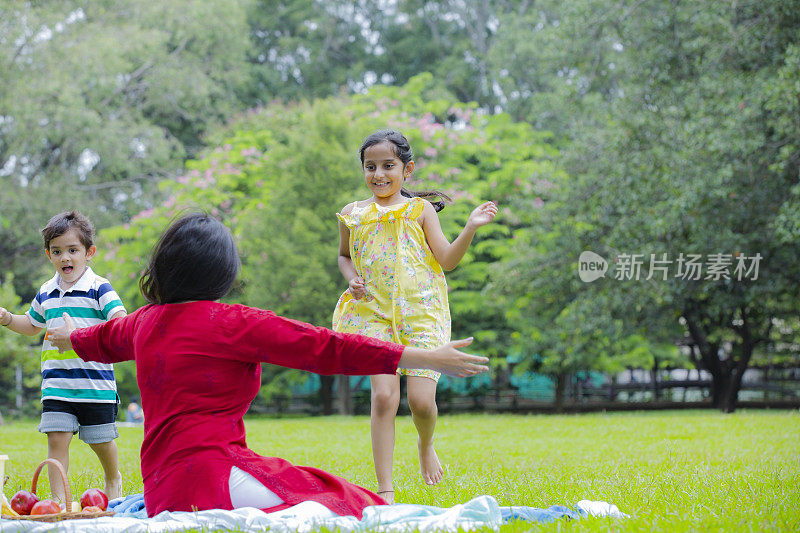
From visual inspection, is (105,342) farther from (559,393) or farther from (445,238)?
(559,393)

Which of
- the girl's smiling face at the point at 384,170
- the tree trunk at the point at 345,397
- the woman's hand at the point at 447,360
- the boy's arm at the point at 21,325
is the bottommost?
the tree trunk at the point at 345,397

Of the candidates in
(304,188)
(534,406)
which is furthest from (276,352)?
(534,406)

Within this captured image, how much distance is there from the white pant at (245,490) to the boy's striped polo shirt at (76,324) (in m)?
1.83

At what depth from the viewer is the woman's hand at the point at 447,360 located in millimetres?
2600

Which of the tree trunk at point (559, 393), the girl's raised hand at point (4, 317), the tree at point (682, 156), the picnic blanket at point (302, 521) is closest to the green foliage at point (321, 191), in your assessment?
the tree at point (682, 156)

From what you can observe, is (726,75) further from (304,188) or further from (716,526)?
(716,526)

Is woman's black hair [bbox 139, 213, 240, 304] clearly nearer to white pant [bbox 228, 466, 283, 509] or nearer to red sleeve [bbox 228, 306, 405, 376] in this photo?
red sleeve [bbox 228, 306, 405, 376]

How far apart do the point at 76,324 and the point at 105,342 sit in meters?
1.38

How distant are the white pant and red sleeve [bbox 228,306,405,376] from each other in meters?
0.42

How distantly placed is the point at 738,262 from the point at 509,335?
5.65 meters

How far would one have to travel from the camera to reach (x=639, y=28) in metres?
13.6

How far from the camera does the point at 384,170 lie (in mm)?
4461

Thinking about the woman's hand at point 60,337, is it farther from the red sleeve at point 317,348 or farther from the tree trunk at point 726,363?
the tree trunk at point 726,363

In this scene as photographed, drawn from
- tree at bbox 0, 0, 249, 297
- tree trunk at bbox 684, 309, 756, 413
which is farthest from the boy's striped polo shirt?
tree at bbox 0, 0, 249, 297
